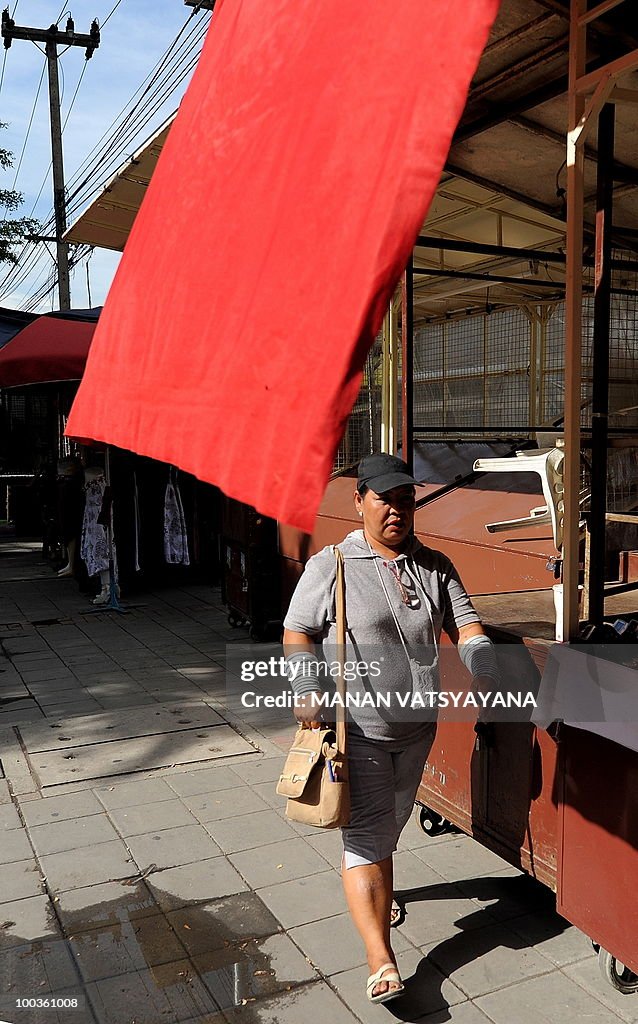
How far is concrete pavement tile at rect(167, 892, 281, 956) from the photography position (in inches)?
134

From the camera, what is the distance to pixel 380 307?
1437mm

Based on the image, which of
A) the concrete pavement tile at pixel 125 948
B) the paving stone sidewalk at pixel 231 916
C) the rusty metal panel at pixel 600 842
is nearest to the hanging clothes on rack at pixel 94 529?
the paving stone sidewalk at pixel 231 916

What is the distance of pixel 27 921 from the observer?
3.56 m

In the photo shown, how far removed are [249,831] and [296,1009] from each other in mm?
1417

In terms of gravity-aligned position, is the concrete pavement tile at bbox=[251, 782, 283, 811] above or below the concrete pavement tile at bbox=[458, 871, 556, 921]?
above

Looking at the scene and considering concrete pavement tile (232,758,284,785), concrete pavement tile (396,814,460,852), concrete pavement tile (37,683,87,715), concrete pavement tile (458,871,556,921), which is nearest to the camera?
concrete pavement tile (458,871,556,921)

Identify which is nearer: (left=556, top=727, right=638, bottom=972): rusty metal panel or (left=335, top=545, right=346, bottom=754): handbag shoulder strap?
(left=556, top=727, right=638, bottom=972): rusty metal panel

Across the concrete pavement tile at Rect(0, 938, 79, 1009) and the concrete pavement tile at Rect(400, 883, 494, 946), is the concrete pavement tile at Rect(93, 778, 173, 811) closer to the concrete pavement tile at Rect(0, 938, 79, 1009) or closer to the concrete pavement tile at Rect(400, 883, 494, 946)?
the concrete pavement tile at Rect(0, 938, 79, 1009)

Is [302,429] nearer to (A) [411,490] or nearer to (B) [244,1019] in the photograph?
(A) [411,490]

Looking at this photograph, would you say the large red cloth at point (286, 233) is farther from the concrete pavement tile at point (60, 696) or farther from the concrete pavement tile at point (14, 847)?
the concrete pavement tile at point (60, 696)

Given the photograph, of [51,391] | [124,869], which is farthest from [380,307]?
[51,391]

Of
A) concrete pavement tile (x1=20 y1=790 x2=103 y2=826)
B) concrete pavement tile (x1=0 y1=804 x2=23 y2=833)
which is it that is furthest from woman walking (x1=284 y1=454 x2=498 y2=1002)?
concrete pavement tile (x1=0 y1=804 x2=23 y2=833)

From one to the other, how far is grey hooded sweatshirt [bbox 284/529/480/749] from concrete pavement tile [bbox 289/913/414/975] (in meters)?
0.91

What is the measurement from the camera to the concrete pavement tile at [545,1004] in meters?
2.92
